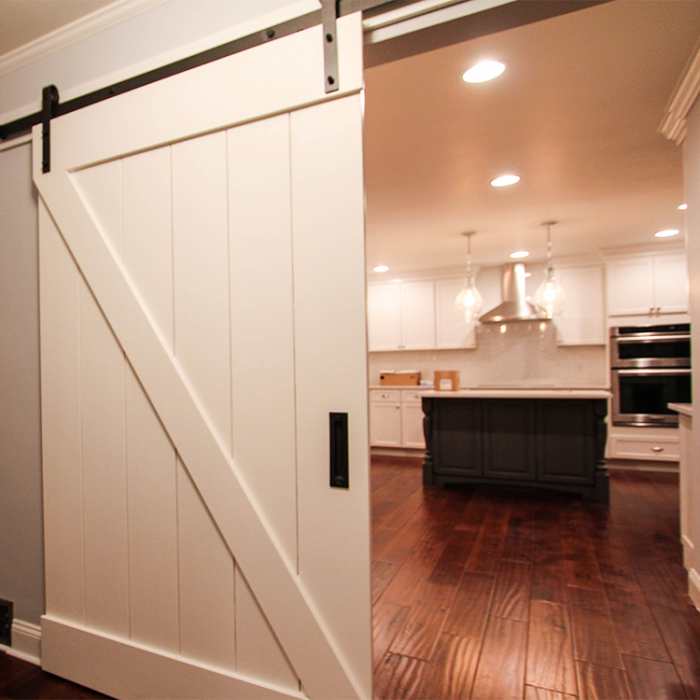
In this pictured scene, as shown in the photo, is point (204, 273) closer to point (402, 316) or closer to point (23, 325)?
point (23, 325)

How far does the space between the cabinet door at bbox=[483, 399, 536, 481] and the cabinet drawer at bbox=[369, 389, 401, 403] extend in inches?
82.5

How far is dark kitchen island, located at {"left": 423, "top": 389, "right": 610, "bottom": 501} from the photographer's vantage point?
4.19 meters

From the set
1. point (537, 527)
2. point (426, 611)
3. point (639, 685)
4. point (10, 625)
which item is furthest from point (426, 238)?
point (10, 625)

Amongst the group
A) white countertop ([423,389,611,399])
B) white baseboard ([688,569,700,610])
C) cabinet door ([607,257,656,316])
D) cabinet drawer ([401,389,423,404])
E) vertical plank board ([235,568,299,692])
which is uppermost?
cabinet door ([607,257,656,316])

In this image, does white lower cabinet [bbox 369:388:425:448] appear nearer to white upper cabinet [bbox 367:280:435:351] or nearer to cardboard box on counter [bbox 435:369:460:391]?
white upper cabinet [bbox 367:280:435:351]

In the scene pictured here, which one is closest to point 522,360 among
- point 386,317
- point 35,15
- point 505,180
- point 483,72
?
point 386,317

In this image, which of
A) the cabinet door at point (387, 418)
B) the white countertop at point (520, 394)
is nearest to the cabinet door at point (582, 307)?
the white countertop at point (520, 394)

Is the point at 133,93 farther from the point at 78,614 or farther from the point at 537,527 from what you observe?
the point at 537,527

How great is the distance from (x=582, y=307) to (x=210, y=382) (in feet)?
18.1

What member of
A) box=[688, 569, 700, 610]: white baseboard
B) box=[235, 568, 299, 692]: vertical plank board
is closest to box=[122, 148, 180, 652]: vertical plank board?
box=[235, 568, 299, 692]: vertical plank board


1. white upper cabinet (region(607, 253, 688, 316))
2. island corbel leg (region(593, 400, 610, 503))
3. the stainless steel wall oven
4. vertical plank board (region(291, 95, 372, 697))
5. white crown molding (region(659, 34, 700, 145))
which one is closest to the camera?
vertical plank board (region(291, 95, 372, 697))

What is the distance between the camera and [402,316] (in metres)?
6.75

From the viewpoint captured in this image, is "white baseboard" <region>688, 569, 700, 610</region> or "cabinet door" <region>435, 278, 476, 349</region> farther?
"cabinet door" <region>435, 278, 476, 349</region>

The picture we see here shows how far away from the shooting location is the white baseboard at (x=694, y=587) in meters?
2.21
